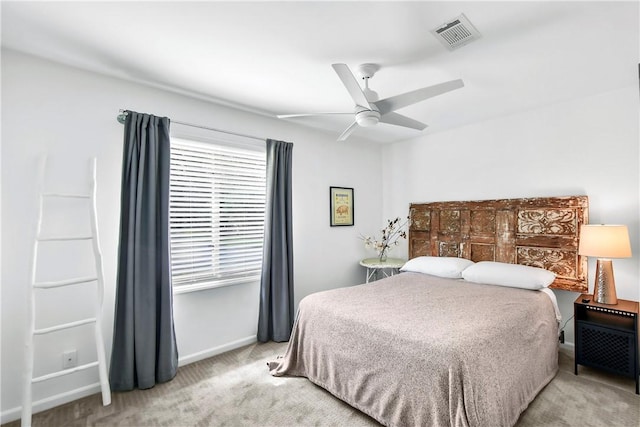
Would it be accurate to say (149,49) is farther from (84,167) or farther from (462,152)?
(462,152)

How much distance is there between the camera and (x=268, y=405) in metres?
2.21

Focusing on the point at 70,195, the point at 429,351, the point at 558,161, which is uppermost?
the point at 558,161

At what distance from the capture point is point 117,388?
2.39m

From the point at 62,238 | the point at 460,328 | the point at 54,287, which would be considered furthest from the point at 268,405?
the point at 62,238

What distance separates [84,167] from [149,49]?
3.44ft

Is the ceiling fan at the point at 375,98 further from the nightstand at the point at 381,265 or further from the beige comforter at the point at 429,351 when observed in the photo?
the nightstand at the point at 381,265

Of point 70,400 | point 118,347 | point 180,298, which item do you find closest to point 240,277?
point 180,298

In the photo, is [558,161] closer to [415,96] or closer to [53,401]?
[415,96]

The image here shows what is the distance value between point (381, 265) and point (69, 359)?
3.16m

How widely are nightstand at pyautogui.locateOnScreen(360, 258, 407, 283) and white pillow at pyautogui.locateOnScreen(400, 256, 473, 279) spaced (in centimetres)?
24

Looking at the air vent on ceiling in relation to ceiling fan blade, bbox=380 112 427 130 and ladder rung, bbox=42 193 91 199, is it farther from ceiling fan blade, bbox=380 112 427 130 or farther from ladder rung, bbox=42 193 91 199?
ladder rung, bbox=42 193 91 199

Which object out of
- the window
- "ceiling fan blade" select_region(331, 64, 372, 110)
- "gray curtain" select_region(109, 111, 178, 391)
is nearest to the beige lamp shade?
"ceiling fan blade" select_region(331, 64, 372, 110)

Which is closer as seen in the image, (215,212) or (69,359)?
(69,359)

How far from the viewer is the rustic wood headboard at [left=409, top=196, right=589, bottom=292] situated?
3.01 meters
